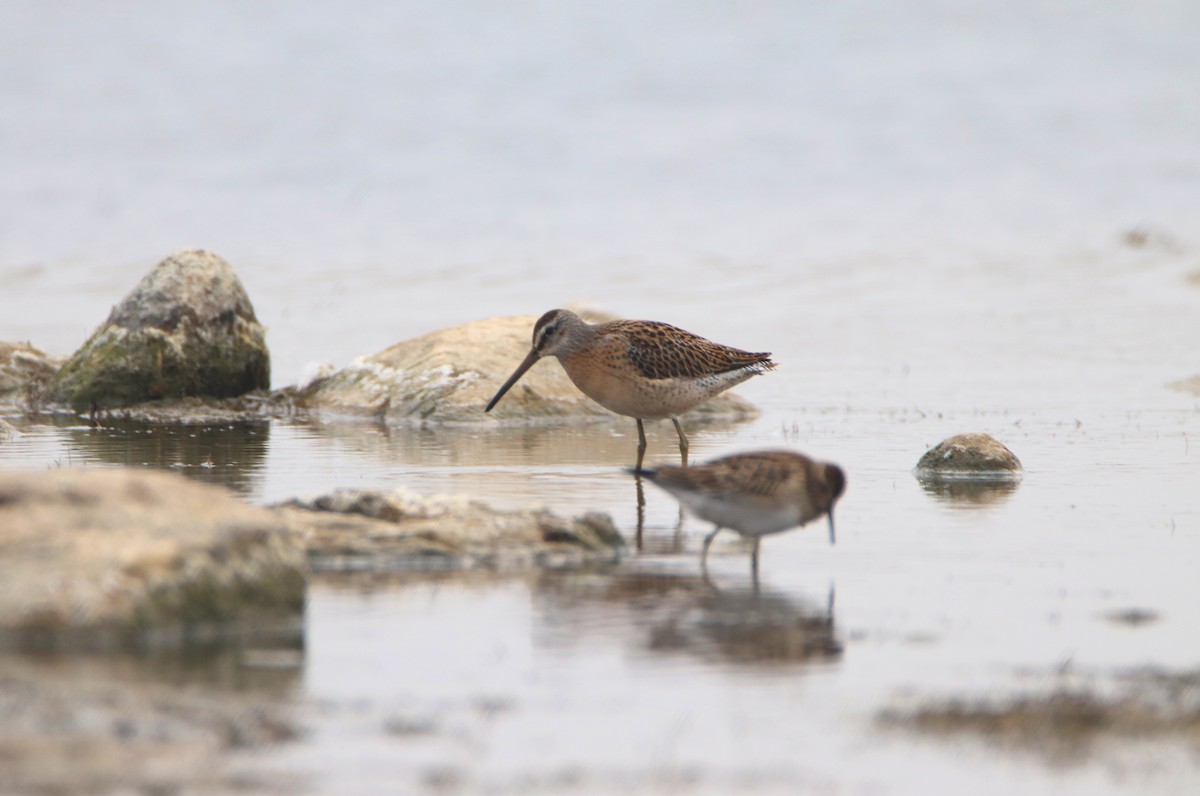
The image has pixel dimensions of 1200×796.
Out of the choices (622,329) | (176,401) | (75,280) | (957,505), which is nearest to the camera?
(957,505)

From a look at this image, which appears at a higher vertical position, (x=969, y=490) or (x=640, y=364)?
(x=640, y=364)

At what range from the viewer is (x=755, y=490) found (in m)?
8.05

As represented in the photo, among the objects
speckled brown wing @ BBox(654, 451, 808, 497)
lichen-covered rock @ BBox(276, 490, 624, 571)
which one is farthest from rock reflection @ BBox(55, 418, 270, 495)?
speckled brown wing @ BBox(654, 451, 808, 497)

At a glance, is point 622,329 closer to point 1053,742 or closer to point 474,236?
point 1053,742

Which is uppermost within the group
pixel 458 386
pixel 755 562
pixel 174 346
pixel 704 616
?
pixel 174 346

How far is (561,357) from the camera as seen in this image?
1271 cm

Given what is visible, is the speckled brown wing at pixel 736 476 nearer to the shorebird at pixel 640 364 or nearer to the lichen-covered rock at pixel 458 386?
the shorebird at pixel 640 364

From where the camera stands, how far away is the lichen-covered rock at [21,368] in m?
16.1

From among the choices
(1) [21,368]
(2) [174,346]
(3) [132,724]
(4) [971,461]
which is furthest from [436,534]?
(1) [21,368]

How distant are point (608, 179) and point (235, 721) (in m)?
30.7

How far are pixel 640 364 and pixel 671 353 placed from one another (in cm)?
28

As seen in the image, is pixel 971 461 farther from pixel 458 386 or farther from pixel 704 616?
pixel 458 386

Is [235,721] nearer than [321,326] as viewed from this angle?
Yes

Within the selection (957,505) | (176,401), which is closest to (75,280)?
(176,401)
